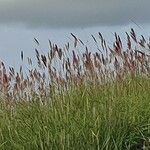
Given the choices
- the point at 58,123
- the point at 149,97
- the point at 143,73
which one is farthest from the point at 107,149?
the point at 143,73

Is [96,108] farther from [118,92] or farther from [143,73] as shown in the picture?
[143,73]

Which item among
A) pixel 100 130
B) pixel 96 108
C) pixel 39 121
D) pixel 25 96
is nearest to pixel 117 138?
pixel 100 130

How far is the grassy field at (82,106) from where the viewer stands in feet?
16.0

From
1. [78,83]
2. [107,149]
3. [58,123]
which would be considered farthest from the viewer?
[78,83]

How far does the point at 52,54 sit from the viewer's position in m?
6.13

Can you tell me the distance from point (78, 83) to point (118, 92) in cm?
67

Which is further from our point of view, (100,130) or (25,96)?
(25,96)

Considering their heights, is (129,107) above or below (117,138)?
above

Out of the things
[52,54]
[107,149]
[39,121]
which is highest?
[52,54]

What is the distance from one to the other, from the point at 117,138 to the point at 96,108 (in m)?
0.60

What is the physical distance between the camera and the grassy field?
16.0 ft

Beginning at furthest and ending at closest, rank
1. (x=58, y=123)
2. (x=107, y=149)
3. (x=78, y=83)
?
(x=78, y=83) → (x=58, y=123) → (x=107, y=149)

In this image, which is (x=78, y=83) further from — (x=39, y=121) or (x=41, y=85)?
(x=39, y=121)

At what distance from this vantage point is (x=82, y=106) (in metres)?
5.64
